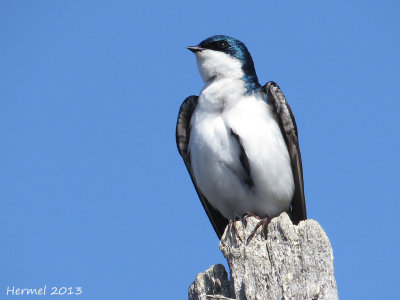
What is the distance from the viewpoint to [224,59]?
26.9ft

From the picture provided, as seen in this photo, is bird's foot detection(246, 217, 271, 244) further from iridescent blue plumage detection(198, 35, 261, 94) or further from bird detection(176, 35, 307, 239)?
iridescent blue plumage detection(198, 35, 261, 94)

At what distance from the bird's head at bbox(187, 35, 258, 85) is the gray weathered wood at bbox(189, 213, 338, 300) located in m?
2.61

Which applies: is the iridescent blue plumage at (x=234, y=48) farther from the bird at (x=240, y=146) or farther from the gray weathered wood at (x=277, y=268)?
the gray weathered wood at (x=277, y=268)

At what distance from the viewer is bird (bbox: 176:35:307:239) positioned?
7.39 meters

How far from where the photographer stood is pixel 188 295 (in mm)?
5957

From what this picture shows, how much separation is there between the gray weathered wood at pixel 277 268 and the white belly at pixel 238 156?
5.04 ft

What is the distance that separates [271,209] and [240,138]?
3.28 ft

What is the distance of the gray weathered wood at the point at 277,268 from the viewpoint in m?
5.37

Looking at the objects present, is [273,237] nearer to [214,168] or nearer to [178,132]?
[214,168]

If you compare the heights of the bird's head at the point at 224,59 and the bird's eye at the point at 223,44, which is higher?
the bird's eye at the point at 223,44

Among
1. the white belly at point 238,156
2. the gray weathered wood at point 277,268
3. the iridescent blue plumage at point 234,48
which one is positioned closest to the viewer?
the gray weathered wood at point 277,268

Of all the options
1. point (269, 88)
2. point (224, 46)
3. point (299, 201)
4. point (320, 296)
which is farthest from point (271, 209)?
point (320, 296)

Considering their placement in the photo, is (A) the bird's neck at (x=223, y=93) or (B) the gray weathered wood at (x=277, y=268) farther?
(A) the bird's neck at (x=223, y=93)

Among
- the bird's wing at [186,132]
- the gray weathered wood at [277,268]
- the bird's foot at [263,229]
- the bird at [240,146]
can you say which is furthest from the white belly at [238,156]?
the gray weathered wood at [277,268]
